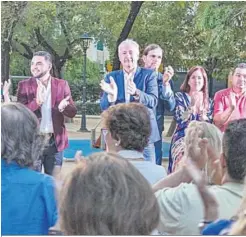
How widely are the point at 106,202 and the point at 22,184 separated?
0.76 meters

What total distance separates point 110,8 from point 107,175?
226 cm

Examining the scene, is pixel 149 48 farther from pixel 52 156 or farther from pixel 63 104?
pixel 52 156

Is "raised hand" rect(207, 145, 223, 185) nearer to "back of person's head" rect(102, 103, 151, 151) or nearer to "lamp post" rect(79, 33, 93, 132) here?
"back of person's head" rect(102, 103, 151, 151)

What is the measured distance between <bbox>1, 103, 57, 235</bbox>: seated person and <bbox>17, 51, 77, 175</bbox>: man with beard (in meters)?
1.63

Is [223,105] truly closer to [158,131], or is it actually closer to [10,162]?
[158,131]

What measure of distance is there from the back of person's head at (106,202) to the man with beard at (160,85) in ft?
8.08

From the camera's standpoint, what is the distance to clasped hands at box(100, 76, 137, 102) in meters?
3.62

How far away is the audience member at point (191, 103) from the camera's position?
3932 millimetres

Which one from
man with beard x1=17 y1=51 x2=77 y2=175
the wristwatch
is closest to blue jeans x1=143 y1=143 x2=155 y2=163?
man with beard x1=17 y1=51 x2=77 y2=175

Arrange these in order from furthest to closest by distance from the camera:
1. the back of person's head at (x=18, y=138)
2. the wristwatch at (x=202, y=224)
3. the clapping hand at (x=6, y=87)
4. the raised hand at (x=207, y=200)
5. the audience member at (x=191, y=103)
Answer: the audience member at (x=191, y=103)
the clapping hand at (x=6, y=87)
the back of person's head at (x=18, y=138)
the raised hand at (x=207, y=200)
the wristwatch at (x=202, y=224)

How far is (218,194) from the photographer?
6.41 ft

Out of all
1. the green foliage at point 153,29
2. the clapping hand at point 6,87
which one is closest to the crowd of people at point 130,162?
the clapping hand at point 6,87

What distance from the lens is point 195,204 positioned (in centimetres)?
194

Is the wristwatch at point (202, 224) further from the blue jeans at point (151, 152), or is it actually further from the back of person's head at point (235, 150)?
the blue jeans at point (151, 152)
